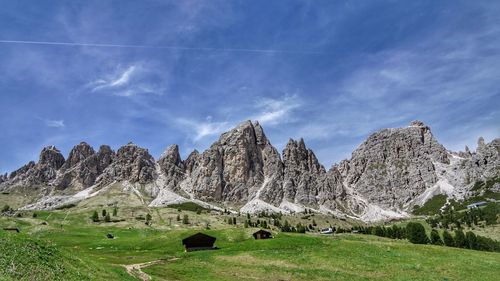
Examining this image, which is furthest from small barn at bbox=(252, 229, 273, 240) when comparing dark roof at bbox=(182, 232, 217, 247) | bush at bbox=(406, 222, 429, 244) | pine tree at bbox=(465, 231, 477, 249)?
pine tree at bbox=(465, 231, 477, 249)

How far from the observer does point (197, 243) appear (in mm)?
90312

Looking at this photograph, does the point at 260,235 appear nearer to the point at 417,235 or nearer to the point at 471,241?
the point at 417,235

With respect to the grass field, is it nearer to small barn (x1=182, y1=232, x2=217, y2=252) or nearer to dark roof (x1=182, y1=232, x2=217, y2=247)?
small barn (x1=182, y1=232, x2=217, y2=252)

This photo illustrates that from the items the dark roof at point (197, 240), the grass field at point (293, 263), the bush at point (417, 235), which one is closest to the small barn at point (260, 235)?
the dark roof at point (197, 240)

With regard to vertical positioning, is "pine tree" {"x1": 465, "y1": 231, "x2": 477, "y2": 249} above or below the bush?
below

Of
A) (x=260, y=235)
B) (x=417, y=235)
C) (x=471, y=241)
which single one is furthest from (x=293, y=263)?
(x=471, y=241)

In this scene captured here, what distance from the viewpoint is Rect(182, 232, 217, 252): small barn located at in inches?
3529

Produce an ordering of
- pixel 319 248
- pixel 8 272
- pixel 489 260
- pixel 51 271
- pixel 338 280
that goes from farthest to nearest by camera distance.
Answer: pixel 319 248, pixel 489 260, pixel 338 280, pixel 51 271, pixel 8 272

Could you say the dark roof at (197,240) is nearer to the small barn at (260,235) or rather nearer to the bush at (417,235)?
the small barn at (260,235)

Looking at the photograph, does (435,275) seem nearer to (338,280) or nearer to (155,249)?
(338,280)

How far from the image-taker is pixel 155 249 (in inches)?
3799

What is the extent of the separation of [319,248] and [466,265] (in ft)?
80.0

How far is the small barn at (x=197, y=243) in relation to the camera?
89.6 meters

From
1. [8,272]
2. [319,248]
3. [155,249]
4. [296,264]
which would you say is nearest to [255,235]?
[155,249]
